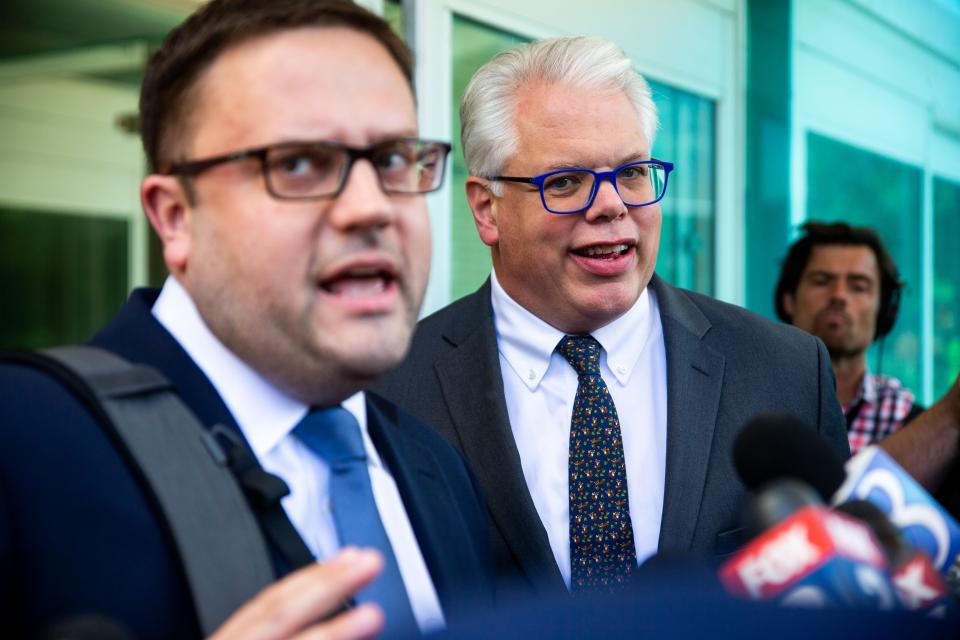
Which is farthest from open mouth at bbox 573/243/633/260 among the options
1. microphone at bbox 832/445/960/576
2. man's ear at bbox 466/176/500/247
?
microphone at bbox 832/445/960/576

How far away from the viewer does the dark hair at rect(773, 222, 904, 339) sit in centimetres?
454

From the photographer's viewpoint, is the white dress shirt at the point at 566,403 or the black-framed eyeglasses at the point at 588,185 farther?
the black-framed eyeglasses at the point at 588,185

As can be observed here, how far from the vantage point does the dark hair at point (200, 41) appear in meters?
1.34

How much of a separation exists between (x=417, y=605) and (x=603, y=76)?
1.51 meters

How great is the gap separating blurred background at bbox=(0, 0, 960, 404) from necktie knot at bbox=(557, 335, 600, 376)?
5.69 feet

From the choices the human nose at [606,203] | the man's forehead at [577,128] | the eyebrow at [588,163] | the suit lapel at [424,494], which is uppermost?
the man's forehead at [577,128]

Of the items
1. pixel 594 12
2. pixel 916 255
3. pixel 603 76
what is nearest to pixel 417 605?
pixel 603 76

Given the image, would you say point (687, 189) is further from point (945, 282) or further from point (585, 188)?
point (945, 282)

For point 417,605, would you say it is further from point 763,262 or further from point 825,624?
point 763,262

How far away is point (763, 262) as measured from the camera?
646cm

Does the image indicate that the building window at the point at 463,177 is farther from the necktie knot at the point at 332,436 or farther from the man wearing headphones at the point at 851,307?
the necktie knot at the point at 332,436

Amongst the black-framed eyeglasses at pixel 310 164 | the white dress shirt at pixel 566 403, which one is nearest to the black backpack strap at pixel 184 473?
the black-framed eyeglasses at pixel 310 164

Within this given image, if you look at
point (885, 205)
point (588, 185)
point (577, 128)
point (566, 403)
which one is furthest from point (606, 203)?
point (885, 205)

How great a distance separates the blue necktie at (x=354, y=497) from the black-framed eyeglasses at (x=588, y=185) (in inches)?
44.9
